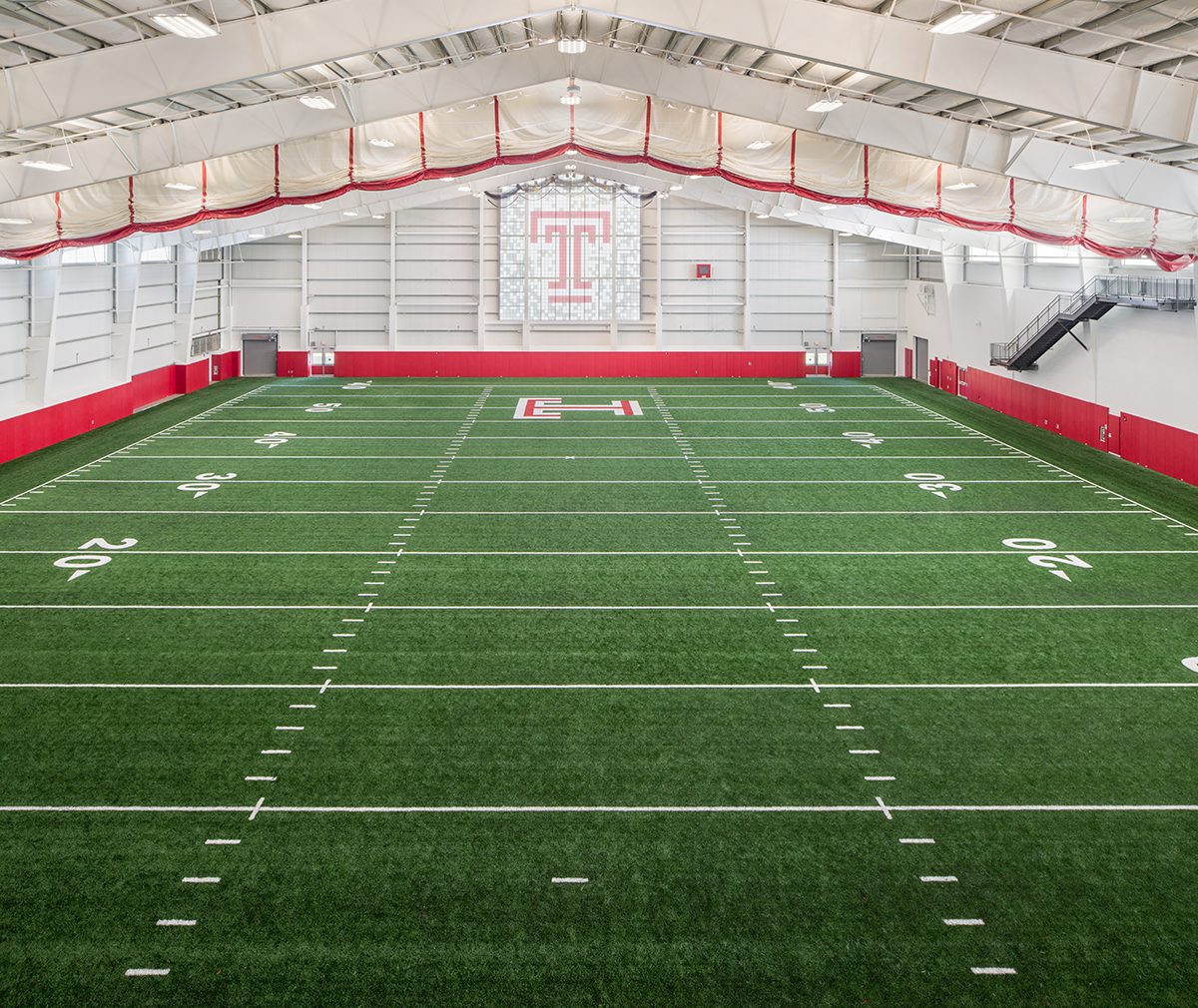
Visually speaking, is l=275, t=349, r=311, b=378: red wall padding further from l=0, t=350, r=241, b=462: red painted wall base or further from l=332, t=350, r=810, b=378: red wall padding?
l=0, t=350, r=241, b=462: red painted wall base

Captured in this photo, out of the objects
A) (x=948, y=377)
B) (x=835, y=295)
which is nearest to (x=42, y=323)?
(x=948, y=377)

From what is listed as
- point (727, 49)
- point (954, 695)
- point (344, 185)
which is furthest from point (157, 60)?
point (954, 695)

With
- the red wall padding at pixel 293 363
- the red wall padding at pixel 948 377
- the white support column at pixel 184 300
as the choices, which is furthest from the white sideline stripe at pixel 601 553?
the red wall padding at pixel 293 363

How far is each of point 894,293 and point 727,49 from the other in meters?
24.8

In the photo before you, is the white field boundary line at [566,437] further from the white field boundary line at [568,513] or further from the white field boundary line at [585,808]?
the white field boundary line at [585,808]

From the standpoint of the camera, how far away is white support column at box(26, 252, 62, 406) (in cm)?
2494

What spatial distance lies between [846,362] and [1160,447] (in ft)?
60.6

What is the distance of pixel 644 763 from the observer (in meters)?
9.63

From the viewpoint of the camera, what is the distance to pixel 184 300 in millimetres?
35000

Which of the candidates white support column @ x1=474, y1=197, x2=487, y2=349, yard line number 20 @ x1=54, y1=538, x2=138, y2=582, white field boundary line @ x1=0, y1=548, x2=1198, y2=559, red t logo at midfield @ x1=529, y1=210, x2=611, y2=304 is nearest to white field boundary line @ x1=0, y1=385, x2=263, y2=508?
yard line number 20 @ x1=54, y1=538, x2=138, y2=582

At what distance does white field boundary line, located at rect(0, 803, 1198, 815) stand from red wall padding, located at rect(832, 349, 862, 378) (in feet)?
109

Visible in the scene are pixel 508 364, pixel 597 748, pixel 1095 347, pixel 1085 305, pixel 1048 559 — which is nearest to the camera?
pixel 597 748

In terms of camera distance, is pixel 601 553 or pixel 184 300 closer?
pixel 601 553

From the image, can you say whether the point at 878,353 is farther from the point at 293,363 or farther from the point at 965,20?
the point at 965,20
